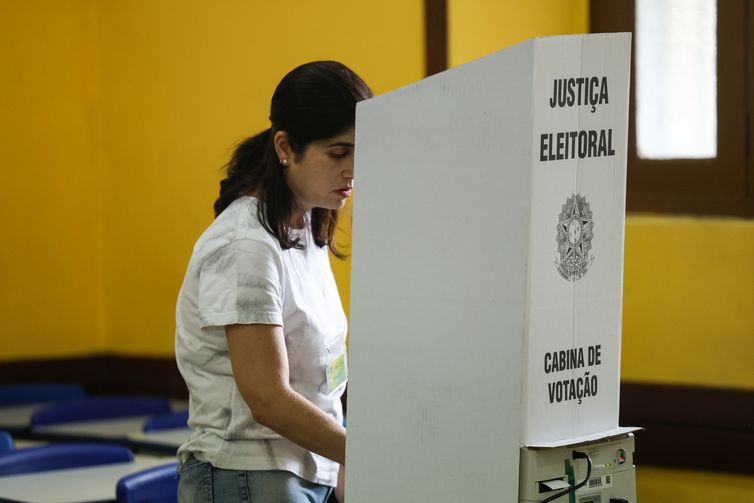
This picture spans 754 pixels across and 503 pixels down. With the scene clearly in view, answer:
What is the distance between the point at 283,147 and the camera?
5.47 ft

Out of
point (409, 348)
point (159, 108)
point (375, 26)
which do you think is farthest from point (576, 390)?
point (159, 108)

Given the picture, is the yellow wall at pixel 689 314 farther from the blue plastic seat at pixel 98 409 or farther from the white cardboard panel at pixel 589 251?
the blue plastic seat at pixel 98 409

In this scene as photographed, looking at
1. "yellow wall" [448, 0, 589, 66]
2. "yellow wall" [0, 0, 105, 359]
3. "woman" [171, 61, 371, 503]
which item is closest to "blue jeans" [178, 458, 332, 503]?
"woman" [171, 61, 371, 503]

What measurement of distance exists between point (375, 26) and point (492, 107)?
7.58 feet

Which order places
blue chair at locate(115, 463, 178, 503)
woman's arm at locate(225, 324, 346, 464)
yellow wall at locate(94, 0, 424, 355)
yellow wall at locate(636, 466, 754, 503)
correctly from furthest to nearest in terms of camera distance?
yellow wall at locate(94, 0, 424, 355), yellow wall at locate(636, 466, 754, 503), blue chair at locate(115, 463, 178, 503), woman's arm at locate(225, 324, 346, 464)

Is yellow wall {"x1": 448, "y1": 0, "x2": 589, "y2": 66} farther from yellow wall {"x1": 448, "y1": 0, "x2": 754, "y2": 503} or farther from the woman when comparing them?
the woman

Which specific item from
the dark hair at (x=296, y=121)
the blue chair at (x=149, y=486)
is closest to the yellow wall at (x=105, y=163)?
the blue chair at (x=149, y=486)

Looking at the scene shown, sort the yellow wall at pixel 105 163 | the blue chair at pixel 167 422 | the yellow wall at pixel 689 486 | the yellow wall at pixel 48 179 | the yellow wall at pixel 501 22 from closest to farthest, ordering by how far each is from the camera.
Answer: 1. the yellow wall at pixel 689 486
2. the yellow wall at pixel 501 22
3. the blue chair at pixel 167 422
4. the yellow wall at pixel 105 163
5. the yellow wall at pixel 48 179

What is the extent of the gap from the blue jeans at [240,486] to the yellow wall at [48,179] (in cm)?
303

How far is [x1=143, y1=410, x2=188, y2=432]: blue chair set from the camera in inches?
142

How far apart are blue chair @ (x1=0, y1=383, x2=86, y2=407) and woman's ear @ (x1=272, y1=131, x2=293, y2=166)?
9.64ft

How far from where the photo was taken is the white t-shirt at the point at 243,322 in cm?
157

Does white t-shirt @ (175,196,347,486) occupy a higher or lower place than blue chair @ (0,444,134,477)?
higher

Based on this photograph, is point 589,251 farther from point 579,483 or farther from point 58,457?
point 58,457
